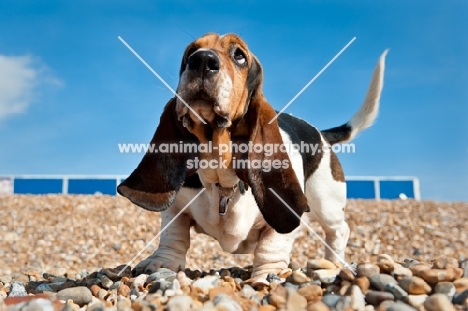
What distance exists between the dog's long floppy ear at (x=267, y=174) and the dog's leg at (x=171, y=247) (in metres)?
0.67

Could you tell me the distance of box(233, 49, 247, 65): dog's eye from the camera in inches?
121

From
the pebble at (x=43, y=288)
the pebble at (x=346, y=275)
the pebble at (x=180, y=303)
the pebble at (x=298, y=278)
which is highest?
the pebble at (x=346, y=275)

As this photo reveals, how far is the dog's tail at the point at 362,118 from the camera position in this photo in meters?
5.12

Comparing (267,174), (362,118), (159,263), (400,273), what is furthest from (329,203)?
(400,273)

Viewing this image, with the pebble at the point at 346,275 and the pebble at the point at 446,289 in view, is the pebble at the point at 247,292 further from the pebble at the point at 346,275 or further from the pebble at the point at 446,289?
the pebble at the point at 446,289

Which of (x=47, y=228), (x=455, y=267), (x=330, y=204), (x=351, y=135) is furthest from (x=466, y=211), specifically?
(x=455, y=267)

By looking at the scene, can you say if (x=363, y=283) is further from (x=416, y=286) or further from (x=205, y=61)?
(x=205, y=61)

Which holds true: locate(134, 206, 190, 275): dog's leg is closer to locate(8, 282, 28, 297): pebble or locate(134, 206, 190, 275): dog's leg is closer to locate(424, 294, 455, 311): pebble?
locate(8, 282, 28, 297): pebble

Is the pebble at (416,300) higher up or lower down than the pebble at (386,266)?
lower down

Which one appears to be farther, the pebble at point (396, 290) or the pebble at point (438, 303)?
the pebble at point (396, 290)

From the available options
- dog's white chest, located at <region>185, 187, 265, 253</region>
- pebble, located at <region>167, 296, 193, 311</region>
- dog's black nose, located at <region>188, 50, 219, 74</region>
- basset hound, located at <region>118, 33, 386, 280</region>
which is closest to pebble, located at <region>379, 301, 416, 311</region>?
pebble, located at <region>167, 296, 193, 311</region>

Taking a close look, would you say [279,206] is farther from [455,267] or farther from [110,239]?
[110,239]

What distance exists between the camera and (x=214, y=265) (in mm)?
6664

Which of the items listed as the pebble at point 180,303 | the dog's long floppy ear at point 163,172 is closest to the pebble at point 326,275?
the pebble at point 180,303
